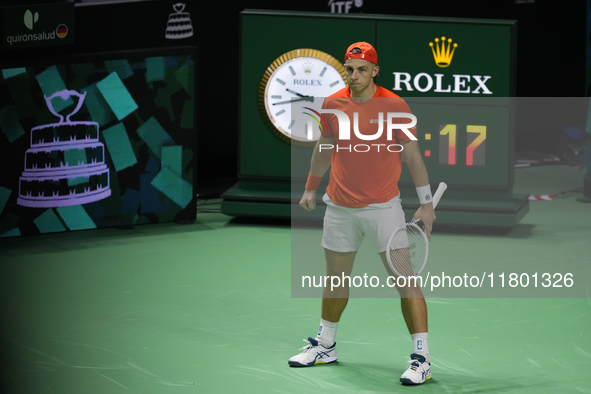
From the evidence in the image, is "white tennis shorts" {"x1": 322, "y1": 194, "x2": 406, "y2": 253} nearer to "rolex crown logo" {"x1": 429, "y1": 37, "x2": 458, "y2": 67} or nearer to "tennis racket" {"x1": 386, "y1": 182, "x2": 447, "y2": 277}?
"tennis racket" {"x1": 386, "y1": 182, "x2": 447, "y2": 277}

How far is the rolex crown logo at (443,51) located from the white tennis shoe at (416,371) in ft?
15.1

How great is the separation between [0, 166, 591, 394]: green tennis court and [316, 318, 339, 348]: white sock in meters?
0.14

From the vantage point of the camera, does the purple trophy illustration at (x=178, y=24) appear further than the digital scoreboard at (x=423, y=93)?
Yes

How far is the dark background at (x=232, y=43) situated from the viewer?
10.2 metres

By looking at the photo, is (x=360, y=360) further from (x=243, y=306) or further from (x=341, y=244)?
(x=243, y=306)

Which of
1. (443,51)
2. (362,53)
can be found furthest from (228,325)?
(443,51)

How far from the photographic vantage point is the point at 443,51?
8648 mm

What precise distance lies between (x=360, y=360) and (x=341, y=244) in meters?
0.78

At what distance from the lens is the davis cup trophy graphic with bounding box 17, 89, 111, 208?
26.8ft

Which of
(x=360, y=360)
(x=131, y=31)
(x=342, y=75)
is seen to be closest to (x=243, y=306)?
(x=360, y=360)

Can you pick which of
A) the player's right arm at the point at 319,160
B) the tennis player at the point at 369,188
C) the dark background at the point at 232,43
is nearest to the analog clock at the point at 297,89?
the dark background at the point at 232,43

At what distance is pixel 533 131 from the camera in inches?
Result: 538

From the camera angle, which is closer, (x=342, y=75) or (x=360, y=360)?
(x=360, y=360)

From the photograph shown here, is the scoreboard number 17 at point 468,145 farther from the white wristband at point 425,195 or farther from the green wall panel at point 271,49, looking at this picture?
the white wristband at point 425,195
